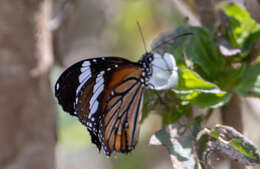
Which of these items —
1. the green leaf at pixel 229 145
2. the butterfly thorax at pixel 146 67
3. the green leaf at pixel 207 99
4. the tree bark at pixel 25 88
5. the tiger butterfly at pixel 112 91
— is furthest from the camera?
the tree bark at pixel 25 88

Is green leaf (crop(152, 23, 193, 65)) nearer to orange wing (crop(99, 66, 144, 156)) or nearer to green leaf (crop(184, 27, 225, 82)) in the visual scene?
green leaf (crop(184, 27, 225, 82))

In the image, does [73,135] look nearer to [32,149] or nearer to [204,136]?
[32,149]

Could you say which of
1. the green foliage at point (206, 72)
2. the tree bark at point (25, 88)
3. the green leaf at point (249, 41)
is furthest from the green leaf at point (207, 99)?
the tree bark at point (25, 88)

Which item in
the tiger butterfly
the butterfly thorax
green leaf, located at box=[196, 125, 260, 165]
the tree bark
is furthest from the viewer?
the tree bark

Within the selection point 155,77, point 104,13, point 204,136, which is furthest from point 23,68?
point 104,13

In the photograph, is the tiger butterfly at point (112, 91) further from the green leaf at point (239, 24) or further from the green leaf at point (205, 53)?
the green leaf at point (239, 24)

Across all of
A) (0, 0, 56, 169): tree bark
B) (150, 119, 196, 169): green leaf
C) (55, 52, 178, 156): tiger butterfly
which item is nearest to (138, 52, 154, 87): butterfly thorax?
(55, 52, 178, 156): tiger butterfly

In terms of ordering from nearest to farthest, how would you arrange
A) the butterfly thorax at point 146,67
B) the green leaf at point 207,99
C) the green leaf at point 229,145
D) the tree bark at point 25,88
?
1. the green leaf at point 229,145
2. the green leaf at point 207,99
3. the butterfly thorax at point 146,67
4. the tree bark at point 25,88

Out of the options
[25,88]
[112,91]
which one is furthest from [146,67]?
[25,88]
